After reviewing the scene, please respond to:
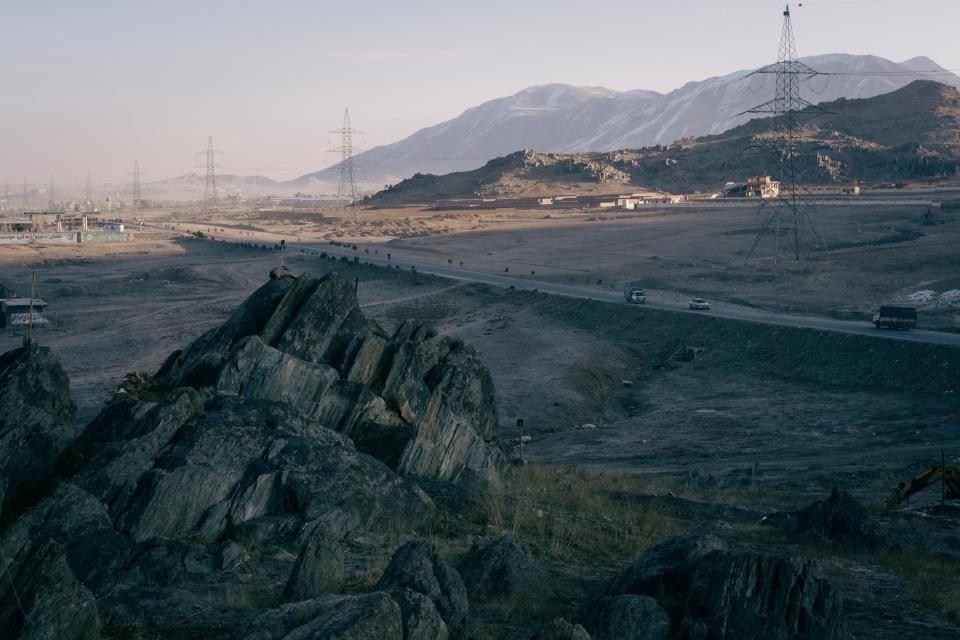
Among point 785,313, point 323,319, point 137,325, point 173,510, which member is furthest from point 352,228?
point 173,510

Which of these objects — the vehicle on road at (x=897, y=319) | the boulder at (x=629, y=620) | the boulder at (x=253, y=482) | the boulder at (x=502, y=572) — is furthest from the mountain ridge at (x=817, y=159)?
the boulder at (x=629, y=620)

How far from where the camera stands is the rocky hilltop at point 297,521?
11203mm

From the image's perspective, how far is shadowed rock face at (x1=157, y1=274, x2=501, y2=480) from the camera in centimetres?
2164

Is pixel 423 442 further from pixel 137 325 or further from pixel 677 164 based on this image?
pixel 677 164

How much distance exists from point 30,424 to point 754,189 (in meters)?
138

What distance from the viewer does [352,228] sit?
470 ft

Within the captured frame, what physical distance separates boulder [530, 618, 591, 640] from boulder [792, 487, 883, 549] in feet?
35.6

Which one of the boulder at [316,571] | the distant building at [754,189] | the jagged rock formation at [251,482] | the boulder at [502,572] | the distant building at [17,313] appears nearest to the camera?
the jagged rock formation at [251,482]

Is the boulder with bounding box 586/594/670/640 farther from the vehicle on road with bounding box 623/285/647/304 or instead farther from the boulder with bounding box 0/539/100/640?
the vehicle on road with bounding box 623/285/647/304

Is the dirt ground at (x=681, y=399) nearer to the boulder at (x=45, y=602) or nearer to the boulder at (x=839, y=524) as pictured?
the boulder at (x=839, y=524)

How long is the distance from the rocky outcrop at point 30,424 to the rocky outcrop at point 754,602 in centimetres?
1095

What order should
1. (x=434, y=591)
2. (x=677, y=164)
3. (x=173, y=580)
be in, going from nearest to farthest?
(x=434, y=591), (x=173, y=580), (x=677, y=164)

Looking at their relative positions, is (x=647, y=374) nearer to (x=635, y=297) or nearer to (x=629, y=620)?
(x=635, y=297)

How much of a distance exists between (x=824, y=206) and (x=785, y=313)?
68.5 metres
